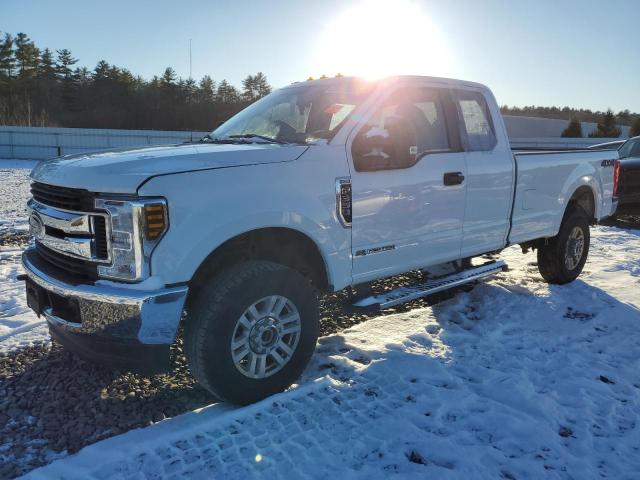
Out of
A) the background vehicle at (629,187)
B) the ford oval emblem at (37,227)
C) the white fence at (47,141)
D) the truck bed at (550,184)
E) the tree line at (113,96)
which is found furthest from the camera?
the tree line at (113,96)

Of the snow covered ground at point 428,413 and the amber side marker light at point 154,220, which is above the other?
the amber side marker light at point 154,220

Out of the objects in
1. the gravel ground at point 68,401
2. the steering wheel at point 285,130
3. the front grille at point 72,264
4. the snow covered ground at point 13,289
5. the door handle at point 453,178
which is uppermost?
the steering wheel at point 285,130

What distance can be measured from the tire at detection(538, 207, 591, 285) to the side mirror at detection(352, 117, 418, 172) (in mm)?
2898

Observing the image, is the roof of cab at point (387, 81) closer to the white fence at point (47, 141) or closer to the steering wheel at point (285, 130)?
the steering wheel at point (285, 130)

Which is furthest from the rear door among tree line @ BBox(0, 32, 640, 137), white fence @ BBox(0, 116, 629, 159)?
tree line @ BBox(0, 32, 640, 137)

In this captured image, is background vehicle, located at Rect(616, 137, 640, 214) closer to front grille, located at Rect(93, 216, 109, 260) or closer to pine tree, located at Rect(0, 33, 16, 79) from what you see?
front grille, located at Rect(93, 216, 109, 260)

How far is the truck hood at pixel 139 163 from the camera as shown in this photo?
263 centimetres

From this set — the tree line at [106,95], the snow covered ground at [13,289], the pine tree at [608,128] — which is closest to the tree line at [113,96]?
the tree line at [106,95]

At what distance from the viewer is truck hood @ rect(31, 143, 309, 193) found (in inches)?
104

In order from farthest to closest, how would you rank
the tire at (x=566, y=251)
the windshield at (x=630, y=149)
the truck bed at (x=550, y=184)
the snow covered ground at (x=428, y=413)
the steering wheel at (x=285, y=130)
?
the windshield at (x=630, y=149) < the tire at (x=566, y=251) < the truck bed at (x=550, y=184) < the steering wheel at (x=285, y=130) < the snow covered ground at (x=428, y=413)

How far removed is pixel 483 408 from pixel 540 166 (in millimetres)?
2914

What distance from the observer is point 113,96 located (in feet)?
205

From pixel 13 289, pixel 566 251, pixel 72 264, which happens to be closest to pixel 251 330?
pixel 72 264

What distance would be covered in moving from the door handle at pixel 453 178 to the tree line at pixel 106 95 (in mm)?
51174
